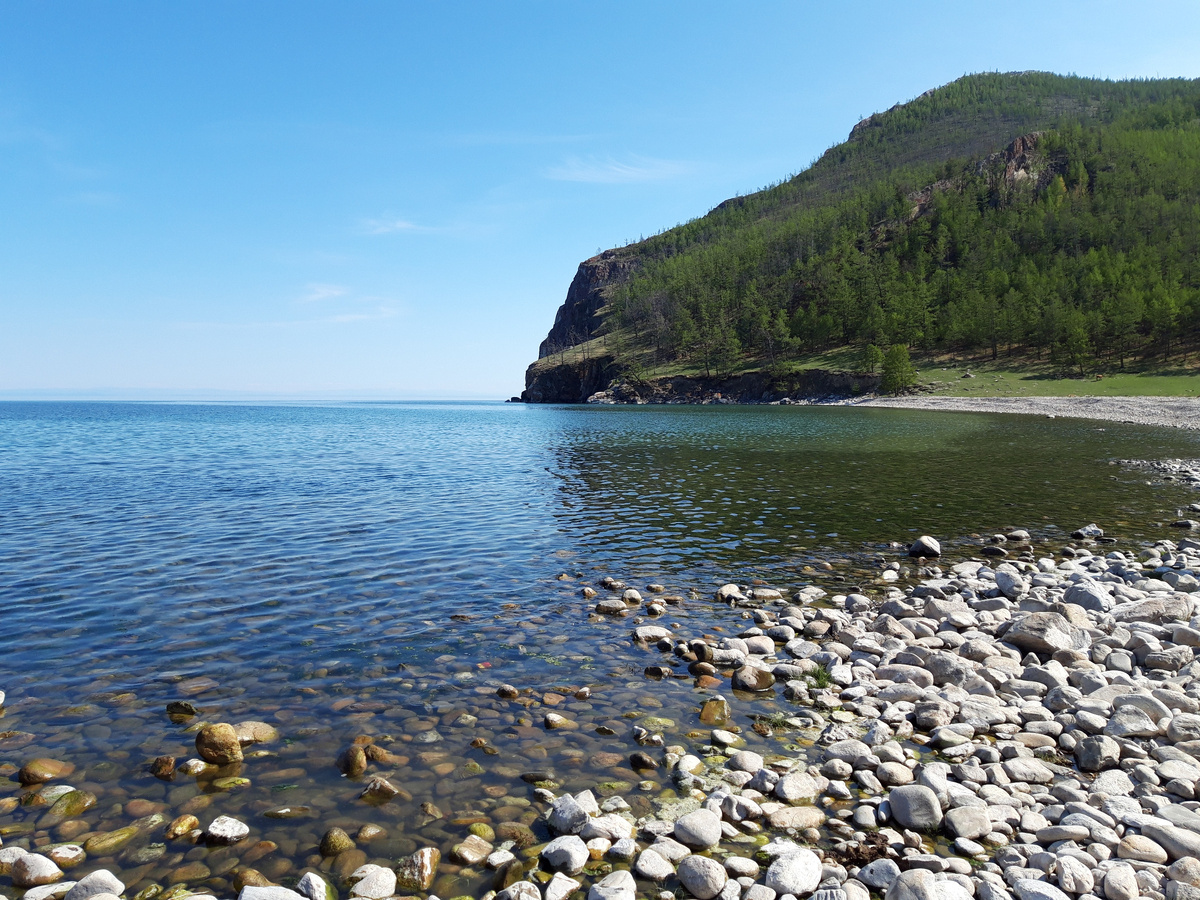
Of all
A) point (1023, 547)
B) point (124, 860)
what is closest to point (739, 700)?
point (124, 860)

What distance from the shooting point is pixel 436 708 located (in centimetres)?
1080

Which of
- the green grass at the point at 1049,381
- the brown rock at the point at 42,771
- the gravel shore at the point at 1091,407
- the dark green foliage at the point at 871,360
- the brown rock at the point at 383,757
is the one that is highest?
the dark green foliage at the point at 871,360

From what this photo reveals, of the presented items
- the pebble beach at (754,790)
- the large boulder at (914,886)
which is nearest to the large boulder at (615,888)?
the pebble beach at (754,790)

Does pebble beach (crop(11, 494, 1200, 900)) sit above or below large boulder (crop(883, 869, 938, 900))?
below

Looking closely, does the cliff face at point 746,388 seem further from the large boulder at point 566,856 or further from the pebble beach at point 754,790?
the large boulder at point 566,856

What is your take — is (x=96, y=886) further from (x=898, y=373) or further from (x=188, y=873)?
(x=898, y=373)

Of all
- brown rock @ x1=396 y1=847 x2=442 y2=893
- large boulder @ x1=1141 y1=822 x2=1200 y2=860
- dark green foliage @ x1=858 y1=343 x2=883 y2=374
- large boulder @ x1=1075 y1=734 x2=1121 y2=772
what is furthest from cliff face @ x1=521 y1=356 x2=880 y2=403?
brown rock @ x1=396 y1=847 x2=442 y2=893

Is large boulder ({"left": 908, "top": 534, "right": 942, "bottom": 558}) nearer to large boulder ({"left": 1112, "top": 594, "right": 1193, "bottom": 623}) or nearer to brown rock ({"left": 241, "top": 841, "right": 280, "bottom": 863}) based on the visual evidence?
large boulder ({"left": 1112, "top": 594, "right": 1193, "bottom": 623})

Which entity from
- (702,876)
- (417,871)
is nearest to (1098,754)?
(702,876)

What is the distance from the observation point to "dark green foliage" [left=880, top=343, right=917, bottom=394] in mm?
128500

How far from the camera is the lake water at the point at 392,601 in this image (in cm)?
840

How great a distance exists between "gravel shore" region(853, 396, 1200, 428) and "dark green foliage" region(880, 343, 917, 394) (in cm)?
1095

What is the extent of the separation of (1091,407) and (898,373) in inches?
1724

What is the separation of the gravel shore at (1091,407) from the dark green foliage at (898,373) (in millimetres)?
10948
